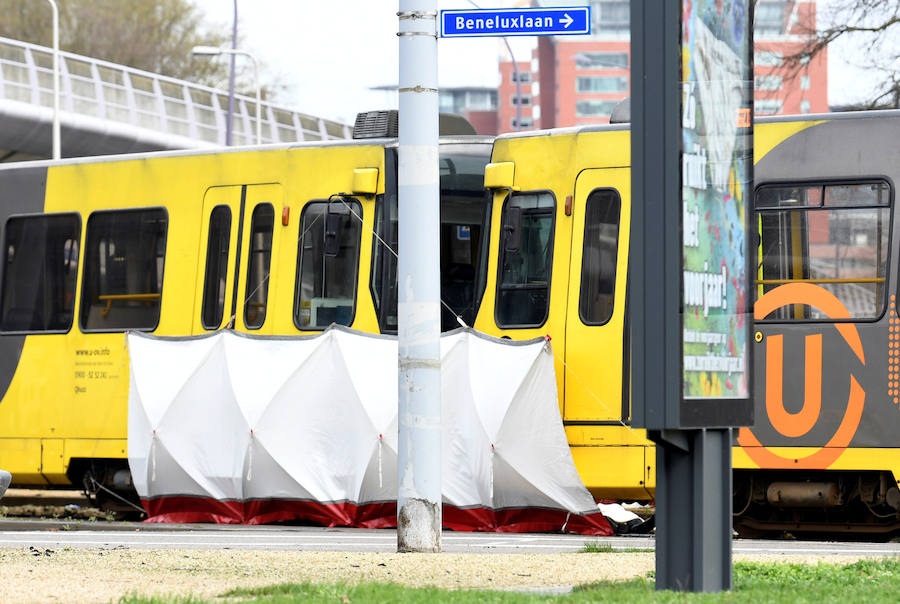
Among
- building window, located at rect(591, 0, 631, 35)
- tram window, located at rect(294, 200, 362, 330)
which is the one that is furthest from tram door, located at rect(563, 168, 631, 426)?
building window, located at rect(591, 0, 631, 35)

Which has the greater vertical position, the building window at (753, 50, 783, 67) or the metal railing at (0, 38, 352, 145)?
the metal railing at (0, 38, 352, 145)

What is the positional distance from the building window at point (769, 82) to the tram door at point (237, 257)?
14.5 m

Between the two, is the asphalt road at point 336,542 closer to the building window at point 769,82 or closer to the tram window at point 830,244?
the tram window at point 830,244

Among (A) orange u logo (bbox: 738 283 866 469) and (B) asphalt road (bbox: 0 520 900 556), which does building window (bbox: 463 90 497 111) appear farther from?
(B) asphalt road (bbox: 0 520 900 556)

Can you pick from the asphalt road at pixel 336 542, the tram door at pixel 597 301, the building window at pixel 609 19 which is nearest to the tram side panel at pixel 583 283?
the tram door at pixel 597 301

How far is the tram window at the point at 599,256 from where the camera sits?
1355 centimetres

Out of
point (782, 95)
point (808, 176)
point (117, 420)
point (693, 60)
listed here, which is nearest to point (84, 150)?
point (782, 95)

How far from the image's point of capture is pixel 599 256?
44.8ft

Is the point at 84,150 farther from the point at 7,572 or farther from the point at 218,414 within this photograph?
the point at 7,572

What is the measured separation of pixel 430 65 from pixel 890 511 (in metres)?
5.49

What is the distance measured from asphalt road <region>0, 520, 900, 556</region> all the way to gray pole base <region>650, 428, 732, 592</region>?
9.68 ft

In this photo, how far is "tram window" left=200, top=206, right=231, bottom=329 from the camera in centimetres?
1529

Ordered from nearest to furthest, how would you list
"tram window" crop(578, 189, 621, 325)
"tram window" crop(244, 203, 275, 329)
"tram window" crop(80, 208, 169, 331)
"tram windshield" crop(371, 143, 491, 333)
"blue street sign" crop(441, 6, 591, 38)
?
"blue street sign" crop(441, 6, 591, 38), "tram window" crop(578, 189, 621, 325), "tram windshield" crop(371, 143, 491, 333), "tram window" crop(244, 203, 275, 329), "tram window" crop(80, 208, 169, 331)

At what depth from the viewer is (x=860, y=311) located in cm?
1273
